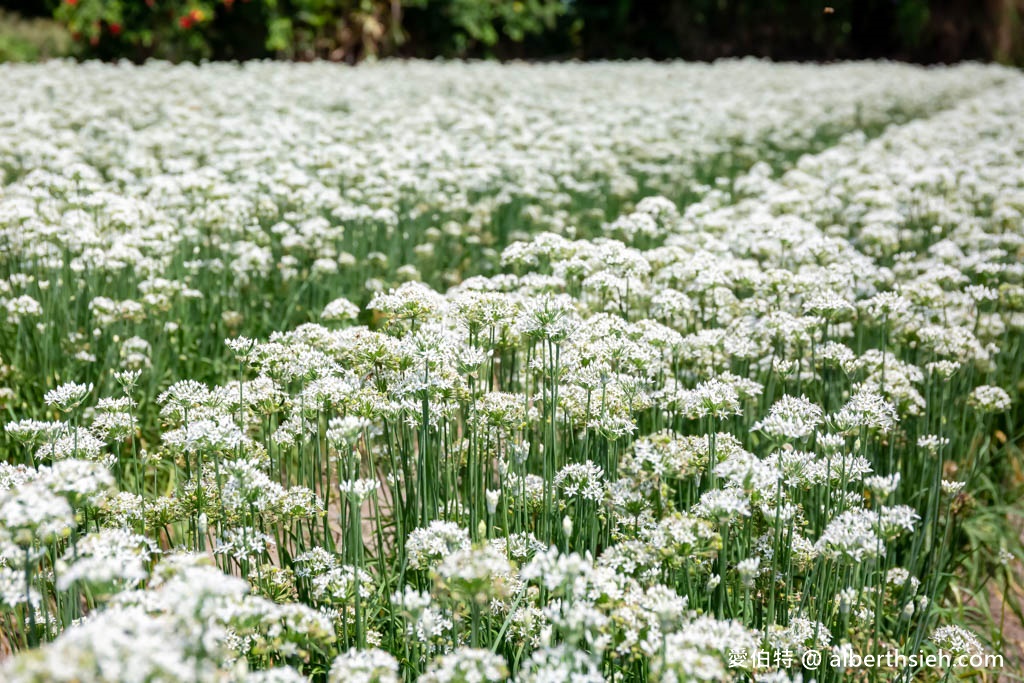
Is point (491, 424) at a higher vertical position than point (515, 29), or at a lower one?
lower

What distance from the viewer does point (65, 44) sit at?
2120 cm

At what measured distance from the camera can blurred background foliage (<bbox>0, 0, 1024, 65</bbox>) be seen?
771 inches

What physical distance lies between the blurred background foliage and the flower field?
1210cm

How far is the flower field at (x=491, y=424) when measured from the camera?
204 cm

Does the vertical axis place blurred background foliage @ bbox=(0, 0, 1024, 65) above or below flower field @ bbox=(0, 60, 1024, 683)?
above

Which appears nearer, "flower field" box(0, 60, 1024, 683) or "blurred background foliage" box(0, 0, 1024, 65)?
"flower field" box(0, 60, 1024, 683)

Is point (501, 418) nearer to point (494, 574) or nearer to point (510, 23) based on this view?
point (494, 574)

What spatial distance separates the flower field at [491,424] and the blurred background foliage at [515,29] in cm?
1210

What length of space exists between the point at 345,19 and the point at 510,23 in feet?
18.2

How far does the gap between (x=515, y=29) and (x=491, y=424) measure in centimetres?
2383

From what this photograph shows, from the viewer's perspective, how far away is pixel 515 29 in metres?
25.1

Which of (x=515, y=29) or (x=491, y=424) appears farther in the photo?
(x=515, y=29)

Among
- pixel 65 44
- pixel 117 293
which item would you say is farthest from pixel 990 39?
pixel 117 293

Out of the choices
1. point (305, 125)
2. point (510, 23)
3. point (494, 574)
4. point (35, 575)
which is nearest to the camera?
point (494, 574)
